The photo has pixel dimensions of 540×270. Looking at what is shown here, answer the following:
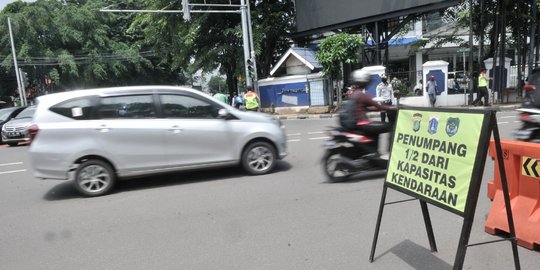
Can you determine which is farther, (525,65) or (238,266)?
(525,65)

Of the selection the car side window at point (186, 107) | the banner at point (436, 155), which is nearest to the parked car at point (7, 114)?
the car side window at point (186, 107)

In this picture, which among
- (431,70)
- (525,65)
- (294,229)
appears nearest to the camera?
(294,229)

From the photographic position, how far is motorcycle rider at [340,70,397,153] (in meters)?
6.43

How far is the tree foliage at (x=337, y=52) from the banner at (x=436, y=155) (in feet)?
57.6

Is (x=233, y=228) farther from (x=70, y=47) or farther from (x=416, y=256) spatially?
(x=70, y=47)

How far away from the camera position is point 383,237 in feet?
14.2

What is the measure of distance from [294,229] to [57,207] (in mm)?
3672

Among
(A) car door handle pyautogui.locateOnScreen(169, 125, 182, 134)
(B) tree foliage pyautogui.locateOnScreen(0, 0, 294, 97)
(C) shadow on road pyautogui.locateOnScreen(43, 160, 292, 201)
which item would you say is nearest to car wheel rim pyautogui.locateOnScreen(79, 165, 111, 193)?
(C) shadow on road pyautogui.locateOnScreen(43, 160, 292, 201)

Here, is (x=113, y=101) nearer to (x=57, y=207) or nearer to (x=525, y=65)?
(x=57, y=207)

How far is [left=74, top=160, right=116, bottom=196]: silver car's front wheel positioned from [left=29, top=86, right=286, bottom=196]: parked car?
0.01 meters

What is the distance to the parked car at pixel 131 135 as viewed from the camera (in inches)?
256

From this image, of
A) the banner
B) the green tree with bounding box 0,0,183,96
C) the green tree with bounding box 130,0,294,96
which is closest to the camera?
the banner

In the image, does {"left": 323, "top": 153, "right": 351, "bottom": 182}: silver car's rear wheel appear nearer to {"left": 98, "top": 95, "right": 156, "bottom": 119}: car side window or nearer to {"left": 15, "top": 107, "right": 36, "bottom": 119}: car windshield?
{"left": 98, "top": 95, "right": 156, "bottom": 119}: car side window

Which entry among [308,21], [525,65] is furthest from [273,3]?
[525,65]
